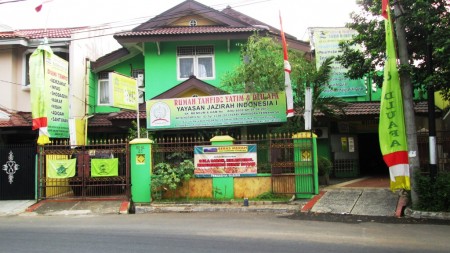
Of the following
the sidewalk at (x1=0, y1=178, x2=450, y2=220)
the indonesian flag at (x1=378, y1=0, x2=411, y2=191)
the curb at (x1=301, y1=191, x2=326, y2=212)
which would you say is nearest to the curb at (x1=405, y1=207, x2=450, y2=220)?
the sidewalk at (x1=0, y1=178, x2=450, y2=220)

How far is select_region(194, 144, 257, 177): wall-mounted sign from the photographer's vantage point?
43.2 feet

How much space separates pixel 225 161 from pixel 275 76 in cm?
348

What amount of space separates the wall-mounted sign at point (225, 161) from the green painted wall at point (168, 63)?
200 inches

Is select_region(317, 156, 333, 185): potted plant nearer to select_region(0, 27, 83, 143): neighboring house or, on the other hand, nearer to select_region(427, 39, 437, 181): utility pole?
select_region(427, 39, 437, 181): utility pole

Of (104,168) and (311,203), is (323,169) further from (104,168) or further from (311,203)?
(104,168)

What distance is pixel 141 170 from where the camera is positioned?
13.3m

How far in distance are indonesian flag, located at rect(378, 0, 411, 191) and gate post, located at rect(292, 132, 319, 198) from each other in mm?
2647

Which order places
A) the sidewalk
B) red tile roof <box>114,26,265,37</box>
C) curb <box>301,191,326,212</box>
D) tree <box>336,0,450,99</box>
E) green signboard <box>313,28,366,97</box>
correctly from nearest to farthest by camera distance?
tree <box>336,0,450,99</box> → the sidewalk → curb <box>301,191,326,212</box> → red tile roof <box>114,26,265,37</box> → green signboard <box>313,28,366,97</box>

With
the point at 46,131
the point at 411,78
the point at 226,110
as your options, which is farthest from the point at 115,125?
the point at 411,78

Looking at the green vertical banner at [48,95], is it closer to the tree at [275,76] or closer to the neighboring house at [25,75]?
the neighboring house at [25,75]

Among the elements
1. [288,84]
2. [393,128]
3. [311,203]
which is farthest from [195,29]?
[393,128]

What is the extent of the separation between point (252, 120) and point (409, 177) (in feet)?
18.6

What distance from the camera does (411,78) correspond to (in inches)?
435

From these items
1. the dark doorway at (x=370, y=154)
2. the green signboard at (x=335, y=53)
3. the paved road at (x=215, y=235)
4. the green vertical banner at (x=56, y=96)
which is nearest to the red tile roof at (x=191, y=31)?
the green signboard at (x=335, y=53)
